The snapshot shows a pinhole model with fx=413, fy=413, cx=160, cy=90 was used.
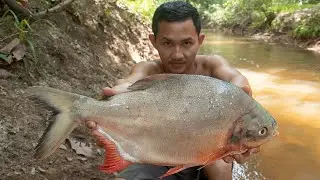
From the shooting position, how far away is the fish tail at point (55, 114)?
179 centimetres

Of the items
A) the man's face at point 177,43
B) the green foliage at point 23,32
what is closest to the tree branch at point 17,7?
the green foliage at point 23,32

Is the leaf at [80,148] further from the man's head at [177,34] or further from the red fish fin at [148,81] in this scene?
the red fish fin at [148,81]

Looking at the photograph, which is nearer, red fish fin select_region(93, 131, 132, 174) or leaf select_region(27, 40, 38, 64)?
red fish fin select_region(93, 131, 132, 174)

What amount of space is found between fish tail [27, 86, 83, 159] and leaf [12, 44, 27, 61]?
2.31 metres

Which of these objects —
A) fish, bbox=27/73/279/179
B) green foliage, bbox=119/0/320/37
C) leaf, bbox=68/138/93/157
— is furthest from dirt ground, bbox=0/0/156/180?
green foliage, bbox=119/0/320/37

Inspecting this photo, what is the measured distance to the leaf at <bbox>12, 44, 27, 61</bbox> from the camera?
397 centimetres

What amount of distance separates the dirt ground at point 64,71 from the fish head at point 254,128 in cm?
176

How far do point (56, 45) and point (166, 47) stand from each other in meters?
2.41

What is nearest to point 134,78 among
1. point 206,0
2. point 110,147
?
point 110,147

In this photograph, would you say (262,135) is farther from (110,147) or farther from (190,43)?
(190,43)

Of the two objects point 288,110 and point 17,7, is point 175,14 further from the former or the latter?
point 288,110

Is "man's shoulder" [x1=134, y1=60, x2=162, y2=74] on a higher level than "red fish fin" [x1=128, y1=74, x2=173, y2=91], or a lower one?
lower

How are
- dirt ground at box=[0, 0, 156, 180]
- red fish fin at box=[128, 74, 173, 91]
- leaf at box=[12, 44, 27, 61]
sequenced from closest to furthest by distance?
red fish fin at box=[128, 74, 173, 91] < dirt ground at box=[0, 0, 156, 180] < leaf at box=[12, 44, 27, 61]

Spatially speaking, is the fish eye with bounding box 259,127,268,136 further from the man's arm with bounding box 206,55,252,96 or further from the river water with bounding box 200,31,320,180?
the river water with bounding box 200,31,320,180
